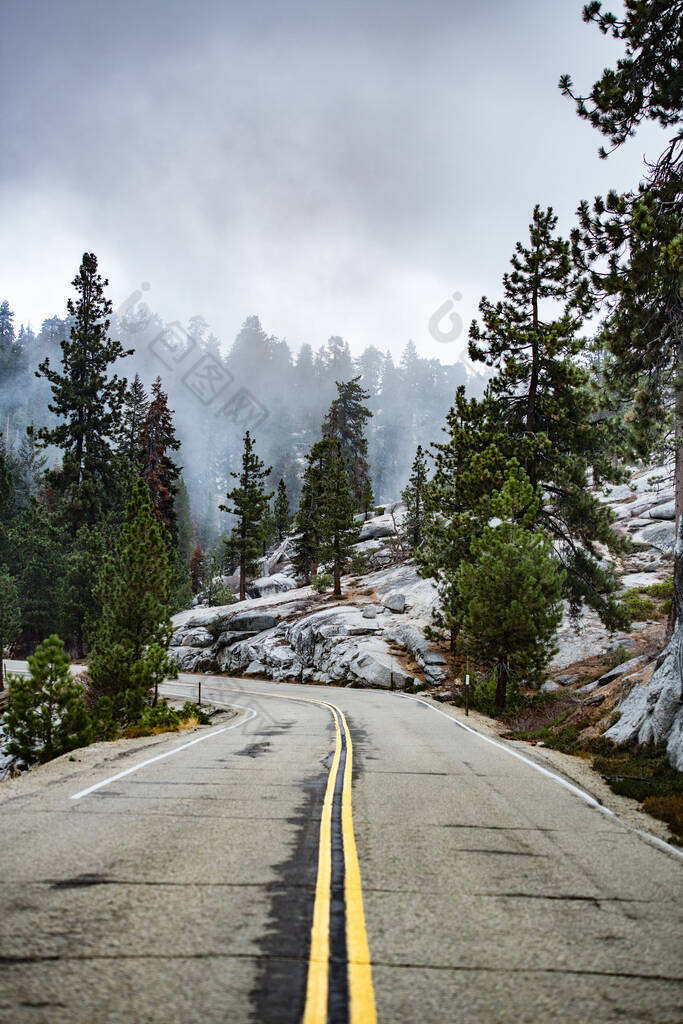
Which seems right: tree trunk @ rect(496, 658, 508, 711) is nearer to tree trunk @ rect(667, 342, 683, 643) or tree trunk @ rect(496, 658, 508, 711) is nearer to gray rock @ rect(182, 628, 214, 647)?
tree trunk @ rect(667, 342, 683, 643)

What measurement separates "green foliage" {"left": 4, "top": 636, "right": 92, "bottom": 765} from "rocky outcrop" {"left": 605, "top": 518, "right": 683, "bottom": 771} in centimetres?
1217

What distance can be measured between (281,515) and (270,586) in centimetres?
2465

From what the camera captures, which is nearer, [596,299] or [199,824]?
[199,824]

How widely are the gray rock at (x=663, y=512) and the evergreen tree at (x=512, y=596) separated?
2419 cm

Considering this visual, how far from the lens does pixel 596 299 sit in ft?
45.9

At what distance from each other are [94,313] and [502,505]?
34.6m

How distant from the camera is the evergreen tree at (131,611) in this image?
19750 millimetres

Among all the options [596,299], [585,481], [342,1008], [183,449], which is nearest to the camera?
[342,1008]

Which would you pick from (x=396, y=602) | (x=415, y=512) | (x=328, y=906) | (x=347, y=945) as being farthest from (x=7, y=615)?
(x=347, y=945)

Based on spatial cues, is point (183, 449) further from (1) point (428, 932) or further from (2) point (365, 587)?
(1) point (428, 932)

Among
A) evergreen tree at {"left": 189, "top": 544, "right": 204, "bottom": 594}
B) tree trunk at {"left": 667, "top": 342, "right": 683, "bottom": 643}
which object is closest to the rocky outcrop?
tree trunk at {"left": 667, "top": 342, "right": 683, "bottom": 643}

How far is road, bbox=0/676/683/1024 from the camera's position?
9.38 feet

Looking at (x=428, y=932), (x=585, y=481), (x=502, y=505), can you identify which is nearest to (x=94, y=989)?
(x=428, y=932)

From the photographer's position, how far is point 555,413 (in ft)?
78.6
